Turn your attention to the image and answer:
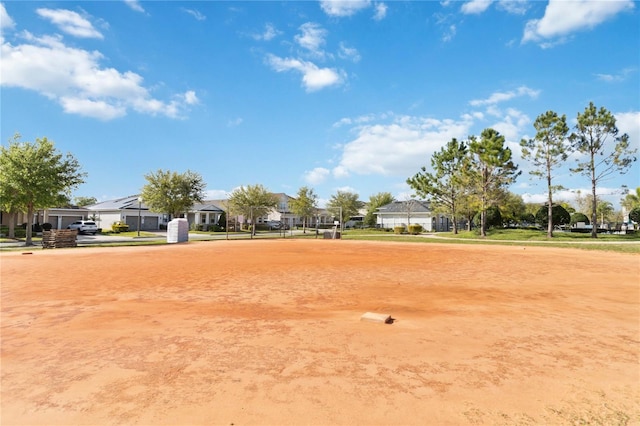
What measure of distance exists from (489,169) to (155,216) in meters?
52.2

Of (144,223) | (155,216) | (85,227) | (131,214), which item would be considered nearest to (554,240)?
(85,227)

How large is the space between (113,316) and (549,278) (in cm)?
1443

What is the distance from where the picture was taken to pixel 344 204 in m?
78.2

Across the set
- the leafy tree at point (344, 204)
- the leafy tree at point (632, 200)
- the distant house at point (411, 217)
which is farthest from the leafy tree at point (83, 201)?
the leafy tree at point (632, 200)

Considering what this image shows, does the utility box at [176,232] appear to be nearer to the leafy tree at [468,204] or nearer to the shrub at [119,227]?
the shrub at [119,227]

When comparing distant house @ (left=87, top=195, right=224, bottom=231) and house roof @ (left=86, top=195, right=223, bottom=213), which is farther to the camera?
house roof @ (left=86, top=195, right=223, bottom=213)

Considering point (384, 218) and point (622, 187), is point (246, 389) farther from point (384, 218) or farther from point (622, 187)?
point (384, 218)

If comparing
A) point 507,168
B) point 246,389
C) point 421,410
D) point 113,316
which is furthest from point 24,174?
point 507,168

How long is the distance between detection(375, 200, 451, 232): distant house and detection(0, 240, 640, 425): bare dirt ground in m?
52.6

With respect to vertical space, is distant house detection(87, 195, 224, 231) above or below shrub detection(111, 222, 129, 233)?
above

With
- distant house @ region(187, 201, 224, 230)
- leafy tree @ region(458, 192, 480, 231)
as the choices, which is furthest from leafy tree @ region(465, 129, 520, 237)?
distant house @ region(187, 201, 224, 230)

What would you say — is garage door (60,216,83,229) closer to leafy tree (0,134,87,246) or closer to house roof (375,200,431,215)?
leafy tree (0,134,87,246)

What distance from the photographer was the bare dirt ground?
378cm

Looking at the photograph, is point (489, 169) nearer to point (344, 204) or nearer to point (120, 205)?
point (344, 204)
